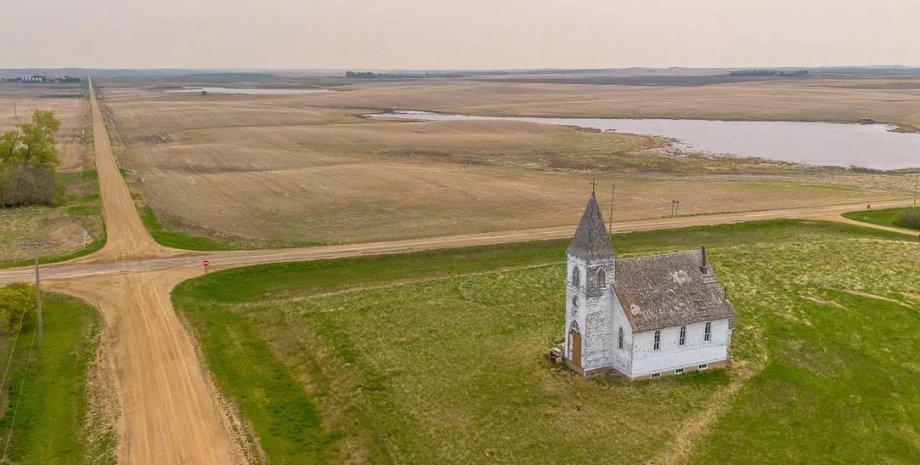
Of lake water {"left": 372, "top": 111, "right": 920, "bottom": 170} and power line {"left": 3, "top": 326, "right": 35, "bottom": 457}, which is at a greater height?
lake water {"left": 372, "top": 111, "right": 920, "bottom": 170}

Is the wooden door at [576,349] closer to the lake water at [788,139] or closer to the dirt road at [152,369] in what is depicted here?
the dirt road at [152,369]

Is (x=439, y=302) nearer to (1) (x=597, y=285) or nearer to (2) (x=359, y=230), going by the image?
(1) (x=597, y=285)

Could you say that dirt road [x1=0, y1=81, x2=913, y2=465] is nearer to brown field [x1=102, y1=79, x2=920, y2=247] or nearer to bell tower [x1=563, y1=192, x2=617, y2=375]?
brown field [x1=102, y1=79, x2=920, y2=247]

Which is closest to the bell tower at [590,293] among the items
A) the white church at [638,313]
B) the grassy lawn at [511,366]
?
the white church at [638,313]

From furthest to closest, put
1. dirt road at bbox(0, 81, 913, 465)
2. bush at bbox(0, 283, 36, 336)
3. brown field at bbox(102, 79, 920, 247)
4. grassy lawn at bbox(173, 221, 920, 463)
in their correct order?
brown field at bbox(102, 79, 920, 247) < bush at bbox(0, 283, 36, 336) < dirt road at bbox(0, 81, 913, 465) < grassy lawn at bbox(173, 221, 920, 463)

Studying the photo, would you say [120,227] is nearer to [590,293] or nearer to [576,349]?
[576,349]

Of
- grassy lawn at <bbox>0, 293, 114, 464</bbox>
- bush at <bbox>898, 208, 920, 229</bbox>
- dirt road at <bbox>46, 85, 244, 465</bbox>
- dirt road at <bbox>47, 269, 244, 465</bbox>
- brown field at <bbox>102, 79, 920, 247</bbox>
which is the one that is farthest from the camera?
brown field at <bbox>102, 79, 920, 247</bbox>

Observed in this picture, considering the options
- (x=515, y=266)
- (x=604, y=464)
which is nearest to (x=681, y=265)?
(x=604, y=464)

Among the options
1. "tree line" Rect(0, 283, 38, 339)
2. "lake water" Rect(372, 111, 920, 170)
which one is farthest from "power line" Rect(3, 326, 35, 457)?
"lake water" Rect(372, 111, 920, 170)
